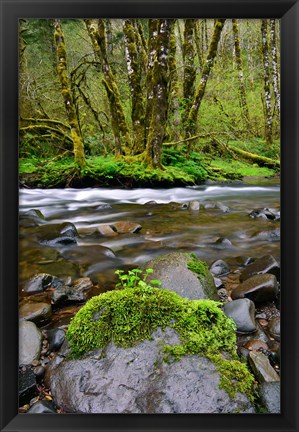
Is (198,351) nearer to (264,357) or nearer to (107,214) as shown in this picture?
(264,357)

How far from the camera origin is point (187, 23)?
2.32 m

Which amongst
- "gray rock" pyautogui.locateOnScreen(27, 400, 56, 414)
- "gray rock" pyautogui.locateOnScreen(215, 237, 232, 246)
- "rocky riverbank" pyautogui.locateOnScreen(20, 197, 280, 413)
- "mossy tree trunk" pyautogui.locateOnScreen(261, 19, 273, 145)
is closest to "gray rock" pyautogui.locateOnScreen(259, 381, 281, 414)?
"rocky riverbank" pyautogui.locateOnScreen(20, 197, 280, 413)

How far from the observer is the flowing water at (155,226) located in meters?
2.35

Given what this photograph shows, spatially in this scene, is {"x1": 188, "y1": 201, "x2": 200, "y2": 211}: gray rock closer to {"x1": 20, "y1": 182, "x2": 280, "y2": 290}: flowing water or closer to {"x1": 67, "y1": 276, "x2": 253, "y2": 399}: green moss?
{"x1": 20, "y1": 182, "x2": 280, "y2": 290}: flowing water

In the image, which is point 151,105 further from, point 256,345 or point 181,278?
point 256,345

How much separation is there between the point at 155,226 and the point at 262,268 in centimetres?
77

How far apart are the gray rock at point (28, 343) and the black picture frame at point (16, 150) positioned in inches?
2.5

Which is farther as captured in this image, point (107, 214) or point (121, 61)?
point (121, 61)

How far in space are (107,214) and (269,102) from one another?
4.65 ft

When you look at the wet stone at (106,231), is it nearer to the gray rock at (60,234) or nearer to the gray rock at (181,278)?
the gray rock at (60,234)

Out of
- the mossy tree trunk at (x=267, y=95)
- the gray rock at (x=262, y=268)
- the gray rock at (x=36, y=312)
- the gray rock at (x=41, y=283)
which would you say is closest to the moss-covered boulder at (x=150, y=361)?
the gray rock at (x=36, y=312)

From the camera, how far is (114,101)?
9.36 ft

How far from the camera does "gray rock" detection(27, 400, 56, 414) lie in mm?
1828
